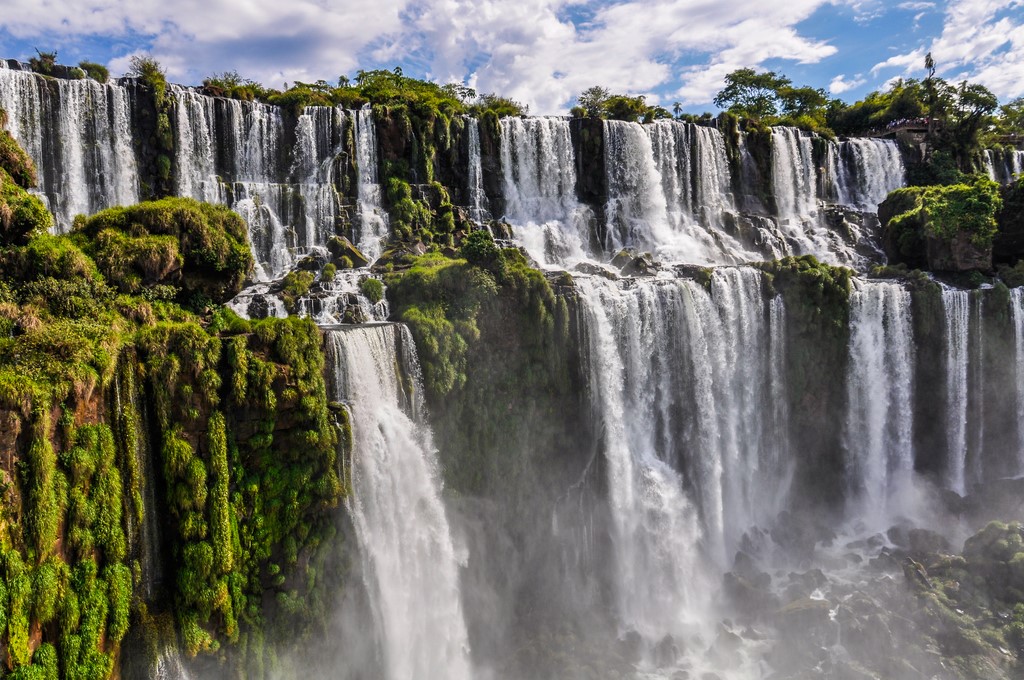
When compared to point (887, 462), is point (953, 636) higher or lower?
lower

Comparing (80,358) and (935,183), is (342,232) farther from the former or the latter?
(935,183)

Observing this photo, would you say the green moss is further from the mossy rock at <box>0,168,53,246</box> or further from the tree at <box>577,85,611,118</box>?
the tree at <box>577,85,611,118</box>

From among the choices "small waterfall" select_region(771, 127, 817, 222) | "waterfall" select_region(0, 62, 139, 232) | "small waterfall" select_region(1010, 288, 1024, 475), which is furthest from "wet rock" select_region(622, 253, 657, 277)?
"waterfall" select_region(0, 62, 139, 232)

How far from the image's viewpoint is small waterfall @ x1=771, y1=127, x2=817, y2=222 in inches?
1511

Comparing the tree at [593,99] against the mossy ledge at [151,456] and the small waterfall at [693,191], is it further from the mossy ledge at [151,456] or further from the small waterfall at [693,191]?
the mossy ledge at [151,456]

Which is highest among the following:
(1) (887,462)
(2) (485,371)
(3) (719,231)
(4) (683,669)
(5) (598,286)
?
(3) (719,231)

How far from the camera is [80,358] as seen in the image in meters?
12.4

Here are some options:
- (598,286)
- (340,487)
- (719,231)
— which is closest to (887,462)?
(719,231)

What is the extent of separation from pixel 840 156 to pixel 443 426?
115ft

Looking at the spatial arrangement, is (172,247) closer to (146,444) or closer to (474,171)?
(146,444)

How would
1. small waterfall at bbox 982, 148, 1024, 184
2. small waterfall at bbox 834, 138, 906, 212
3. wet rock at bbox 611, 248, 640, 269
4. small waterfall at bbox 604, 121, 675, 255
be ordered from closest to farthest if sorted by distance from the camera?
wet rock at bbox 611, 248, 640, 269
small waterfall at bbox 604, 121, 675, 255
small waterfall at bbox 834, 138, 906, 212
small waterfall at bbox 982, 148, 1024, 184

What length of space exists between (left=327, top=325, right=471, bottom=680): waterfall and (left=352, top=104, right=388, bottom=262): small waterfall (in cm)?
1122

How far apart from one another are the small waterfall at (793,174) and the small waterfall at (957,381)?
11.9m

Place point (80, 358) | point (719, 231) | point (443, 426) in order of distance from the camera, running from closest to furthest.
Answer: point (80, 358)
point (443, 426)
point (719, 231)
